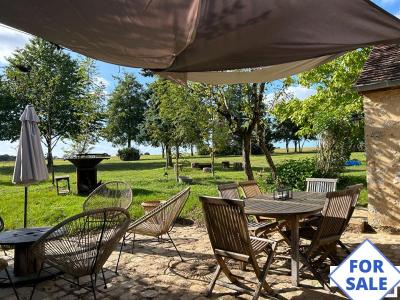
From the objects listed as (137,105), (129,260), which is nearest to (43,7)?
(129,260)

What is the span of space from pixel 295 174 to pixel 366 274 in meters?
7.30

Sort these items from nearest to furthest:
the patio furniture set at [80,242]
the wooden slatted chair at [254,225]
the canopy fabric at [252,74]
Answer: the patio furniture set at [80,242], the canopy fabric at [252,74], the wooden slatted chair at [254,225]

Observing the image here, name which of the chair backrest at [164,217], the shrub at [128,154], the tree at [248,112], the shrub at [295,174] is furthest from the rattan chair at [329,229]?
the shrub at [128,154]

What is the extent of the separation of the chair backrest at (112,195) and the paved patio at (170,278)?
0.95 meters

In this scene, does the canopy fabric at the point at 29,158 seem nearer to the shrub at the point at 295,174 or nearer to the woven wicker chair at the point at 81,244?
the woven wicker chair at the point at 81,244

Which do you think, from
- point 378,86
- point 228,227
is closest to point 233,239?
point 228,227

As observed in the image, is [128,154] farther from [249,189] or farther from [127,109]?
[249,189]

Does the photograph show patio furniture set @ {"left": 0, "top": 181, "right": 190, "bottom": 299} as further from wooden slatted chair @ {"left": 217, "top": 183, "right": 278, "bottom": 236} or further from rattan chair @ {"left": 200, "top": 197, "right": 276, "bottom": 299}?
wooden slatted chair @ {"left": 217, "top": 183, "right": 278, "bottom": 236}

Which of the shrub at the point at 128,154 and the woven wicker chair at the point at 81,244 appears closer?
the woven wicker chair at the point at 81,244

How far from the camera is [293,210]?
439 cm

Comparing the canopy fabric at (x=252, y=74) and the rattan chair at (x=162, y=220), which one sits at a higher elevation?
the canopy fabric at (x=252, y=74)

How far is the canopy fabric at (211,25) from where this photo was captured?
2.35 meters

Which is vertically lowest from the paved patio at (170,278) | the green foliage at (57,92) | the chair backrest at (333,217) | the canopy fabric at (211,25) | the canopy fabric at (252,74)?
the paved patio at (170,278)

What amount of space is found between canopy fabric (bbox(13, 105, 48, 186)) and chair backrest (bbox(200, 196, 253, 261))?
3.07 metres
